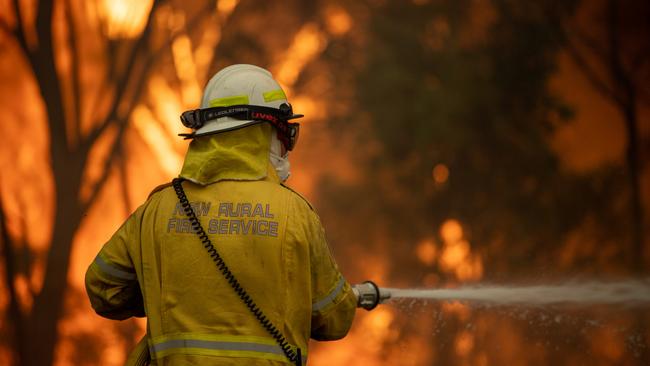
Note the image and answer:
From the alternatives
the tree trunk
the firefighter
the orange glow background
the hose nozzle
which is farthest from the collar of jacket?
the tree trunk

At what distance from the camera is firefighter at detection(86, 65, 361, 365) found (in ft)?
8.46

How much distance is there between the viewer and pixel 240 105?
2.85 m

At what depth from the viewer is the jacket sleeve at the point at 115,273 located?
2734mm

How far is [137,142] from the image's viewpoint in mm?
5688

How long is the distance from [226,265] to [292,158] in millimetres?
3401

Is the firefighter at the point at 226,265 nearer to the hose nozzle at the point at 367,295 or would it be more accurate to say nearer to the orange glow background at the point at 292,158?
the hose nozzle at the point at 367,295

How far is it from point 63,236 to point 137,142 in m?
0.79

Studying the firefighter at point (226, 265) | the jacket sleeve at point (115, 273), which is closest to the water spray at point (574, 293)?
the firefighter at point (226, 265)

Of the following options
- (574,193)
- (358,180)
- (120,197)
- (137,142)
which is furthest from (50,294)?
(574,193)

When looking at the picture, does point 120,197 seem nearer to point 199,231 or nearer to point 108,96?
point 108,96

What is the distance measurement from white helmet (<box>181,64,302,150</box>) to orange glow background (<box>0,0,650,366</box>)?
286cm

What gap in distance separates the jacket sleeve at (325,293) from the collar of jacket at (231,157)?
0.82 feet

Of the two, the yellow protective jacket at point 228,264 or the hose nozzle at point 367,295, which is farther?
the hose nozzle at point 367,295

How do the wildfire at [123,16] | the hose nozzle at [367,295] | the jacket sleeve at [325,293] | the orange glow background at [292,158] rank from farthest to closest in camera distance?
the wildfire at [123,16]
the orange glow background at [292,158]
the hose nozzle at [367,295]
the jacket sleeve at [325,293]
